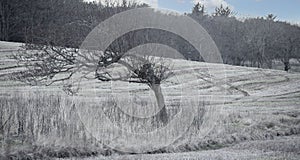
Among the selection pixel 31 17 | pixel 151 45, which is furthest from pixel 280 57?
pixel 151 45

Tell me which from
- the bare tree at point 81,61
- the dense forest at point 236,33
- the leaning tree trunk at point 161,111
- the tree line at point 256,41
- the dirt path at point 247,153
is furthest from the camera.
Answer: the tree line at point 256,41

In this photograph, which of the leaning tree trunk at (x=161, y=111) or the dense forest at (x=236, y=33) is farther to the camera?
the dense forest at (x=236, y=33)

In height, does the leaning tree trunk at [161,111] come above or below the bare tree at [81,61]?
below

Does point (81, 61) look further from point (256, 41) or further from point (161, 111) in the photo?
point (256, 41)

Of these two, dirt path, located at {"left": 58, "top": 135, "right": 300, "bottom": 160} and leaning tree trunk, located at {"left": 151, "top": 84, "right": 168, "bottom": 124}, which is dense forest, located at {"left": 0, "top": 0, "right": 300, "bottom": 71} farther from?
dirt path, located at {"left": 58, "top": 135, "right": 300, "bottom": 160}

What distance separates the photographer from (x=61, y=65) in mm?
13312

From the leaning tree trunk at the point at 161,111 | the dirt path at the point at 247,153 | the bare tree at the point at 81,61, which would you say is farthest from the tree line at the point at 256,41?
the dirt path at the point at 247,153

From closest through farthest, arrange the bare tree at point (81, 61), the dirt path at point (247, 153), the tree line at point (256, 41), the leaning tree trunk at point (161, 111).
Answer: the dirt path at point (247, 153), the bare tree at point (81, 61), the leaning tree trunk at point (161, 111), the tree line at point (256, 41)

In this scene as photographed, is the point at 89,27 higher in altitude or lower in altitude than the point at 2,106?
higher

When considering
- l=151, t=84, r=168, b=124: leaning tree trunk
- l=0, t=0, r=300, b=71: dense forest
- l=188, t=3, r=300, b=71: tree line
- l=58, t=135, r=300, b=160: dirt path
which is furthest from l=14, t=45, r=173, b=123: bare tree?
l=188, t=3, r=300, b=71: tree line

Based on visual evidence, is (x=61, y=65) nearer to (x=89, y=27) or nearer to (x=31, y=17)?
(x=89, y=27)

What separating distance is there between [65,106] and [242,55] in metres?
45.4

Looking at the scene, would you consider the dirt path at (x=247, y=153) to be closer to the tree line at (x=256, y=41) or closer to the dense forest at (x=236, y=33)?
the dense forest at (x=236, y=33)

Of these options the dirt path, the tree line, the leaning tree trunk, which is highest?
the tree line
